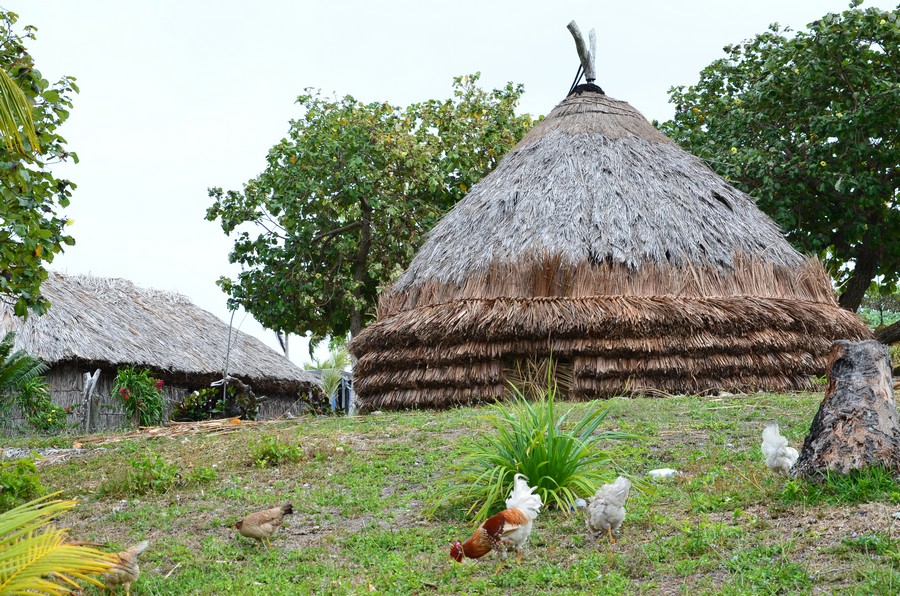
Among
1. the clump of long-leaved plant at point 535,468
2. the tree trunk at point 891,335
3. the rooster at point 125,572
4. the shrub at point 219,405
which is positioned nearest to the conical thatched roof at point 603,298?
the tree trunk at point 891,335

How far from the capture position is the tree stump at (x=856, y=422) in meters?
5.88

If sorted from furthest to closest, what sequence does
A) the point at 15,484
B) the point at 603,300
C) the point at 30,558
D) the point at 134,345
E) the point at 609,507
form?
1. the point at 134,345
2. the point at 603,300
3. the point at 15,484
4. the point at 609,507
5. the point at 30,558

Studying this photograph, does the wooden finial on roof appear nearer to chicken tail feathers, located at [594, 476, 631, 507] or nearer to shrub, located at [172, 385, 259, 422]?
shrub, located at [172, 385, 259, 422]

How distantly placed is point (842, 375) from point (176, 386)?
1848cm

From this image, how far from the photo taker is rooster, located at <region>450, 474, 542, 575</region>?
17.9 feet

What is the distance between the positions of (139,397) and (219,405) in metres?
3.89

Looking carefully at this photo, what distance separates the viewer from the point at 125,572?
214 inches

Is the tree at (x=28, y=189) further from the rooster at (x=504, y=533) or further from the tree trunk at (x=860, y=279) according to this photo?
the tree trunk at (x=860, y=279)

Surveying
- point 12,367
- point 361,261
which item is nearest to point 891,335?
point 361,261

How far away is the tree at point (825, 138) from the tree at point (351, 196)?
4967mm

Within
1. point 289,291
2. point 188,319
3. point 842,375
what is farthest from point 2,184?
point 188,319

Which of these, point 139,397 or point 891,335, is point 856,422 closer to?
point 891,335

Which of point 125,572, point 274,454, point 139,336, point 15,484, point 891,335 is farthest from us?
point 139,336

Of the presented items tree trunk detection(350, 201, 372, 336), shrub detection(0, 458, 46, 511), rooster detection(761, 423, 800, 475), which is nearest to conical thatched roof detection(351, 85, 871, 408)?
rooster detection(761, 423, 800, 475)
